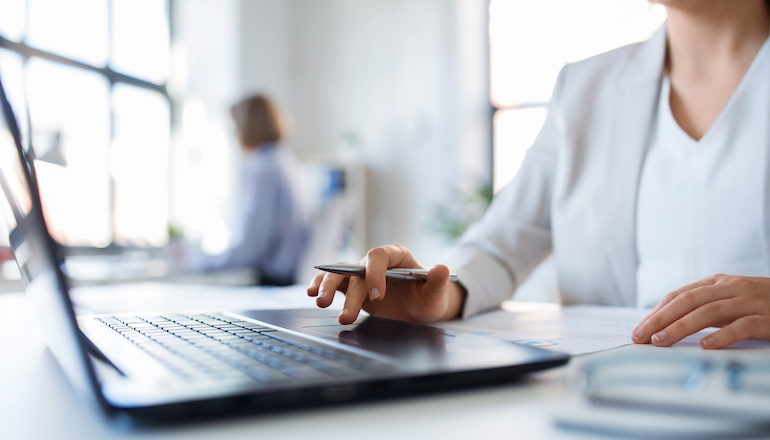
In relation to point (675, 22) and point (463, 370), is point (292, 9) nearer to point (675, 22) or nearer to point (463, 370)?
point (675, 22)

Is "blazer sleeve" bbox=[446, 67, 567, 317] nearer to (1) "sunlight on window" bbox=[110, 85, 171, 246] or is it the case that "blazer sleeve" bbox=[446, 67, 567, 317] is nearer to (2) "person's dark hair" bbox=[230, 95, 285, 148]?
(2) "person's dark hair" bbox=[230, 95, 285, 148]

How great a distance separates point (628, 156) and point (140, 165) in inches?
164

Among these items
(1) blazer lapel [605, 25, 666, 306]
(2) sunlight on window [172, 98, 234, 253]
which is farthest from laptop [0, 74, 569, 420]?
(2) sunlight on window [172, 98, 234, 253]

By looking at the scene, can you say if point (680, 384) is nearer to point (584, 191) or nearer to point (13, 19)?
point (584, 191)

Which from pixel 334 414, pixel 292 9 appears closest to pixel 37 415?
pixel 334 414

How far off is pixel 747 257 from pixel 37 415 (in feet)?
2.99

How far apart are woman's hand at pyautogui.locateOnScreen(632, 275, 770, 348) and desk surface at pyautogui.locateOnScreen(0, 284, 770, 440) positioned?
0.17 meters

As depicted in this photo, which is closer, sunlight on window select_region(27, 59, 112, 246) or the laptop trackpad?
the laptop trackpad

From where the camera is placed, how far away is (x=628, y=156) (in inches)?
39.3

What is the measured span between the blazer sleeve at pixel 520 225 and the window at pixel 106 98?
2908 millimetres

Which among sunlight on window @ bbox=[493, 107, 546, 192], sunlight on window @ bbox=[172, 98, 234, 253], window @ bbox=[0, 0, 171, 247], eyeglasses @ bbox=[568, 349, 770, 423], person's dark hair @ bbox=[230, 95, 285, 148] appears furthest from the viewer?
sunlight on window @ bbox=[172, 98, 234, 253]

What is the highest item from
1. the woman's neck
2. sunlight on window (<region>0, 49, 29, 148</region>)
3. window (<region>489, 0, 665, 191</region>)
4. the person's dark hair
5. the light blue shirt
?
window (<region>489, 0, 665, 191</region>)

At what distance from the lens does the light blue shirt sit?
9.74ft

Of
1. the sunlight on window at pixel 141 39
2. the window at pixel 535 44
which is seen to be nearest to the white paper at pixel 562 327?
the window at pixel 535 44
